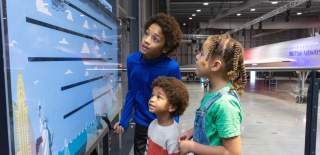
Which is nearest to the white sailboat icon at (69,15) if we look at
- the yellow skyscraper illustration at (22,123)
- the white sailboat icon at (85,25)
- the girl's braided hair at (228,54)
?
the white sailboat icon at (85,25)

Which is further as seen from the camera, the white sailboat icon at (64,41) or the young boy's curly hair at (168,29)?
the young boy's curly hair at (168,29)

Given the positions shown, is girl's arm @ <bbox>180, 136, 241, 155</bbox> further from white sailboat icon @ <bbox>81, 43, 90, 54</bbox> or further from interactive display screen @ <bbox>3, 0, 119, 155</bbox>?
white sailboat icon @ <bbox>81, 43, 90, 54</bbox>

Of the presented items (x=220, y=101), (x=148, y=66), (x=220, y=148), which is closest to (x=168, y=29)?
(x=148, y=66)

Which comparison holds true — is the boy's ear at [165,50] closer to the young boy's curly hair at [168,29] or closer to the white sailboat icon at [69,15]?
the young boy's curly hair at [168,29]

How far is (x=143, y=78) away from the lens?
1788mm

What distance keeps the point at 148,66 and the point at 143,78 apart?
73mm

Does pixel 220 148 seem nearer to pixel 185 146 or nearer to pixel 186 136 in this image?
pixel 185 146

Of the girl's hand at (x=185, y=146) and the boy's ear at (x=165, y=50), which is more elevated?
the boy's ear at (x=165, y=50)

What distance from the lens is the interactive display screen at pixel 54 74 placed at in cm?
80

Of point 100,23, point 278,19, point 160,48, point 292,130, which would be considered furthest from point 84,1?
point 278,19

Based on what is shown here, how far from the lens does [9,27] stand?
0.76 meters

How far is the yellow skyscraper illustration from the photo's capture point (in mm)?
803

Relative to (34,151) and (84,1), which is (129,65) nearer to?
(84,1)

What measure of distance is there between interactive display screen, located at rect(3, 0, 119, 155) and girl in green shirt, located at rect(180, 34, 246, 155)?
Result: 1.55 feet
